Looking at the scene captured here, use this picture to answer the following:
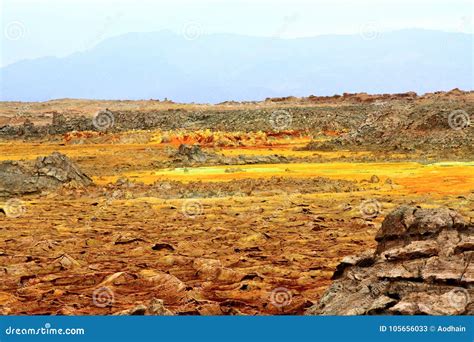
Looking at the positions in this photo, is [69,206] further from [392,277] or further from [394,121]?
[394,121]

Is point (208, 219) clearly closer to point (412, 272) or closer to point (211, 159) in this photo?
point (412, 272)

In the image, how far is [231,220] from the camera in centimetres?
1573

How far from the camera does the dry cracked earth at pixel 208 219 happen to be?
9.01m

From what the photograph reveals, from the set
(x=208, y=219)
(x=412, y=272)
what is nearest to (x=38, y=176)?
(x=208, y=219)

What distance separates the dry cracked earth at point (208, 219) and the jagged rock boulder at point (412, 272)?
0.74 metres

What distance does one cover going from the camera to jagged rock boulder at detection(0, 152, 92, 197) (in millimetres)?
22953

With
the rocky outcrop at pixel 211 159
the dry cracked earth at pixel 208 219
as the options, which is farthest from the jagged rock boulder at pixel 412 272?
the rocky outcrop at pixel 211 159

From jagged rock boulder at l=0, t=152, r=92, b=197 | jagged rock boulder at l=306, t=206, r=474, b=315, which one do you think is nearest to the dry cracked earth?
jagged rock boulder at l=0, t=152, r=92, b=197

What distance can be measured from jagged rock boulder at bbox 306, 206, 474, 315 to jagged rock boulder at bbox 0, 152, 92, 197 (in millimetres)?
16476

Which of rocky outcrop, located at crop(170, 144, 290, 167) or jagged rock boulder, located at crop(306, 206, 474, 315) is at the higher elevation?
rocky outcrop, located at crop(170, 144, 290, 167)

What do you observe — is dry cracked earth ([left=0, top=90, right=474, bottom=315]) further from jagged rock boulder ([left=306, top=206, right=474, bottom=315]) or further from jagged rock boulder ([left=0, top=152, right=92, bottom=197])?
jagged rock boulder ([left=306, top=206, right=474, bottom=315])

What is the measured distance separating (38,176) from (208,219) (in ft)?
34.7

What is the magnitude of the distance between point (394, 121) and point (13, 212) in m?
33.8

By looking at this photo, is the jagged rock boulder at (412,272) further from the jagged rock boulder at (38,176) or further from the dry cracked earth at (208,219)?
the jagged rock boulder at (38,176)
